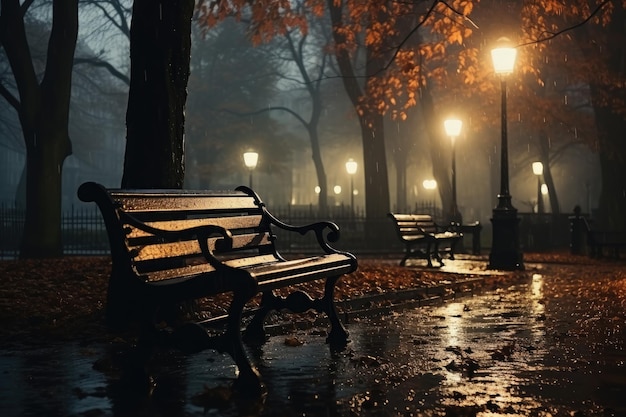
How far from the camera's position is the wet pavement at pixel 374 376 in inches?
194

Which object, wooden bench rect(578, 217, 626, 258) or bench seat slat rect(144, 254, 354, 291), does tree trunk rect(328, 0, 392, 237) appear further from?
bench seat slat rect(144, 254, 354, 291)

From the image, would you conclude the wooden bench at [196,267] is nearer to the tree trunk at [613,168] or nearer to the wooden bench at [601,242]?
the wooden bench at [601,242]

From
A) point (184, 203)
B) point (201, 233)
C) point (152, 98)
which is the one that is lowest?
point (201, 233)

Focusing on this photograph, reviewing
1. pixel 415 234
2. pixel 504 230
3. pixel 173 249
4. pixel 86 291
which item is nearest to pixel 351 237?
pixel 415 234

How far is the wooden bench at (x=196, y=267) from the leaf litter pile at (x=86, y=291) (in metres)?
1.41

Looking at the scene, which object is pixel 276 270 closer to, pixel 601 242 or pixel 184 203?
pixel 184 203

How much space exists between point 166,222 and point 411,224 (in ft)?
40.5

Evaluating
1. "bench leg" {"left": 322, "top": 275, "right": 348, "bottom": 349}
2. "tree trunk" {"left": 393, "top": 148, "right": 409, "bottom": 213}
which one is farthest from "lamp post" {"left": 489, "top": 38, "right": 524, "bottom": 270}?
"tree trunk" {"left": 393, "top": 148, "right": 409, "bottom": 213}

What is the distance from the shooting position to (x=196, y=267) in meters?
6.81

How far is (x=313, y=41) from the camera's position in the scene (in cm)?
5119

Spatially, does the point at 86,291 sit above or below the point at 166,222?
below

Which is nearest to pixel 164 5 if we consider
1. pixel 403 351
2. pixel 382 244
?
pixel 403 351

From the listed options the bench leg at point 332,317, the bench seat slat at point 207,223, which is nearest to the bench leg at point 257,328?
the bench leg at point 332,317

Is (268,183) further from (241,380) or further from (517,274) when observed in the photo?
(241,380)
